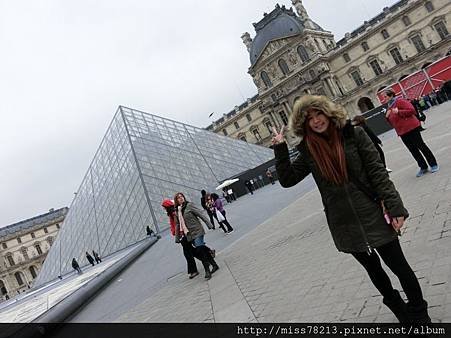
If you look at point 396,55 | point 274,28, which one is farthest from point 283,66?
point 396,55

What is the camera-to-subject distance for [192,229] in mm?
6492

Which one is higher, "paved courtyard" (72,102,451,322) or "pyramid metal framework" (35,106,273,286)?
"pyramid metal framework" (35,106,273,286)

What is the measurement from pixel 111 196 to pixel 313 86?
38.6 m

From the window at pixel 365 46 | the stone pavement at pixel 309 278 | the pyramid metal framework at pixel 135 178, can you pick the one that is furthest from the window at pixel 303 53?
the stone pavement at pixel 309 278

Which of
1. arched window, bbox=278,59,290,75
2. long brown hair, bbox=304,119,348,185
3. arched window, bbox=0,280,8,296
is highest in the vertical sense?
arched window, bbox=278,59,290,75

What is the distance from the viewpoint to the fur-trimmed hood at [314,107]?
2.45 meters

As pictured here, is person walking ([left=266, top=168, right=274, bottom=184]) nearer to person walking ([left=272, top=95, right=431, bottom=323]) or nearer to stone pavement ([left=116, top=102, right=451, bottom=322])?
stone pavement ([left=116, top=102, right=451, bottom=322])

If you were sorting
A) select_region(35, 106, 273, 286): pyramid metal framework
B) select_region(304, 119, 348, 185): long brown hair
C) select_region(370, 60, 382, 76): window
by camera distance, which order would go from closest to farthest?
select_region(304, 119, 348, 185): long brown hair
select_region(35, 106, 273, 286): pyramid metal framework
select_region(370, 60, 382, 76): window

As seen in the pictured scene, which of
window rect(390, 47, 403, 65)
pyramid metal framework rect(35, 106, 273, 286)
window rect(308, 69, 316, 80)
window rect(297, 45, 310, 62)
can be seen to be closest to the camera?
pyramid metal framework rect(35, 106, 273, 286)

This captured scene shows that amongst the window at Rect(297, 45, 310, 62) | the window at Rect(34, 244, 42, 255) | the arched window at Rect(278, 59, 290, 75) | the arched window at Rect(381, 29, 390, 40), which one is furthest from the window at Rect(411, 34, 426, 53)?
the window at Rect(34, 244, 42, 255)

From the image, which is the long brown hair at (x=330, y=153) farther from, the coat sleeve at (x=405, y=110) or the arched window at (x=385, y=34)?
the arched window at (x=385, y=34)

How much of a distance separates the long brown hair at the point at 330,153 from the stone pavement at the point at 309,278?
0.97 m

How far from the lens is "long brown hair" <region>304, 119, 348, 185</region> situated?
2.42 m

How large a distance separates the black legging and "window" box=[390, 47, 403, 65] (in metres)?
52.7
